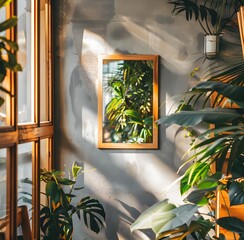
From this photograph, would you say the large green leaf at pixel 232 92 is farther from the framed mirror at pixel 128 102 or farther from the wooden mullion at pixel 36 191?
the framed mirror at pixel 128 102

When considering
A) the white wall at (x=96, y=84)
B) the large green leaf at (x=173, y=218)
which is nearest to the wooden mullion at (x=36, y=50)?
the white wall at (x=96, y=84)

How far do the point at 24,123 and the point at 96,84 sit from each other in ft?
3.69

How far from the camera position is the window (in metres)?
2.65

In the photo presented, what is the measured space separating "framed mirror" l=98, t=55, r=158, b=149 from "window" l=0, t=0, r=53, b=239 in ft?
1.74

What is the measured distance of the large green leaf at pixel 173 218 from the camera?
85.5 inches

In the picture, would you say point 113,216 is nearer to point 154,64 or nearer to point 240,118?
point 154,64

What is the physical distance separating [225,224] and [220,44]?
2.29 metres

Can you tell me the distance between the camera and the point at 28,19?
3.26m

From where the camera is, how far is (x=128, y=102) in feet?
13.6

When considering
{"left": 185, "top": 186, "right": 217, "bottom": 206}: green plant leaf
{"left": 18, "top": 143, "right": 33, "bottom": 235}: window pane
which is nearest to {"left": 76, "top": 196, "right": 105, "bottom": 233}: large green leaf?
{"left": 18, "top": 143, "right": 33, "bottom": 235}: window pane

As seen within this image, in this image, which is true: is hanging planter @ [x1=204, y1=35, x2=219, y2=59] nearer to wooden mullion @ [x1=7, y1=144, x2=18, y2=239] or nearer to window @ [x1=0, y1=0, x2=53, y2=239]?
window @ [x1=0, y1=0, x2=53, y2=239]

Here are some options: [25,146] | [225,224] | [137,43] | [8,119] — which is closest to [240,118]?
[225,224]

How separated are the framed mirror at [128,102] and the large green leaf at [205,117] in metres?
2.08

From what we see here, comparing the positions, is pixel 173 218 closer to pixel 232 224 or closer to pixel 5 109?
pixel 232 224
